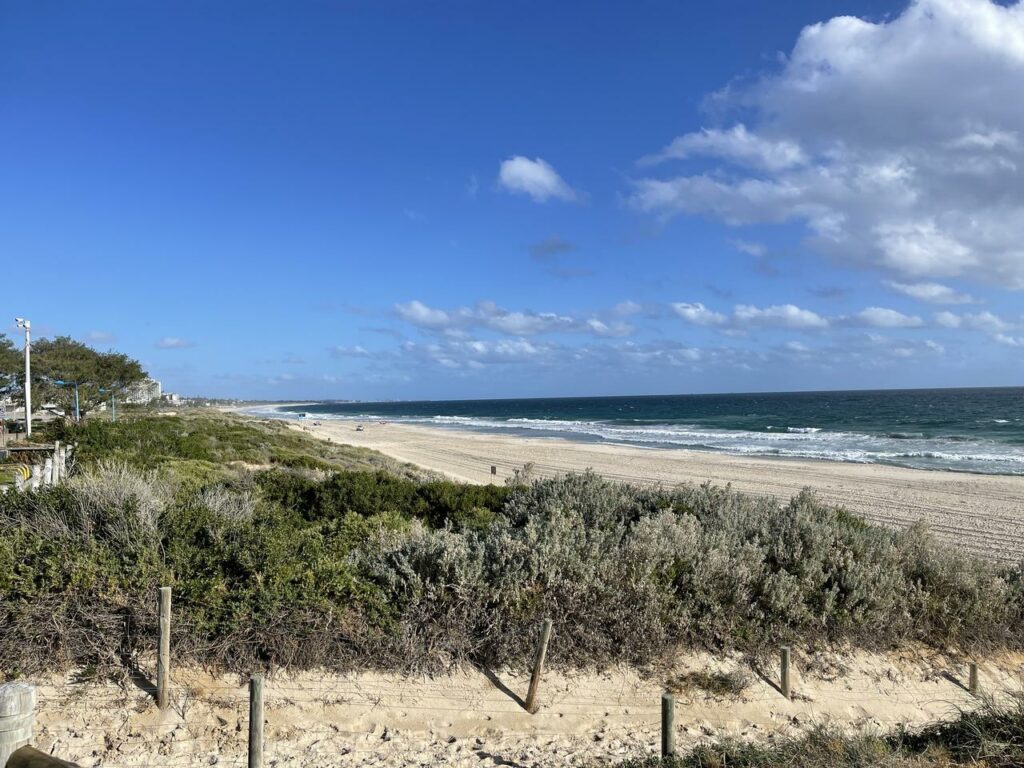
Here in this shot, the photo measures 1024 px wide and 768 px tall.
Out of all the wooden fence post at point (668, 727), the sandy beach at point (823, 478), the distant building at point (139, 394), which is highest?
the distant building at point (139, 394)

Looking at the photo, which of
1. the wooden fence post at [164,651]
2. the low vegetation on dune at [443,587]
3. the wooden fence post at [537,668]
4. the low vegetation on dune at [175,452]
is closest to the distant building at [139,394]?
the low vegetation on dune at [175,452]

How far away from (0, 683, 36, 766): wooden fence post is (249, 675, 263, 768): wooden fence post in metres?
1.99

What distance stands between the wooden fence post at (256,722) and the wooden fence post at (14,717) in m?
1.99

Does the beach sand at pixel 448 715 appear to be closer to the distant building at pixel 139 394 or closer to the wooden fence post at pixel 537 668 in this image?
the wooden fence post at pixel 537 668

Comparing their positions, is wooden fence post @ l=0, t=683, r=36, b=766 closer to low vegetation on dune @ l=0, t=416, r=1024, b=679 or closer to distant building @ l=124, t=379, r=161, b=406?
low vegetation on dune @ l=0, t=416, r=1024, b=679

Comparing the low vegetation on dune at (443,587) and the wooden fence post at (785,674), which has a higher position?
the low vegetation on dune at (443,587)

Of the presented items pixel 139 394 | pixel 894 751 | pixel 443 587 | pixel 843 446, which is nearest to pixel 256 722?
pixel 443 587

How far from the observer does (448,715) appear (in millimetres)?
5387

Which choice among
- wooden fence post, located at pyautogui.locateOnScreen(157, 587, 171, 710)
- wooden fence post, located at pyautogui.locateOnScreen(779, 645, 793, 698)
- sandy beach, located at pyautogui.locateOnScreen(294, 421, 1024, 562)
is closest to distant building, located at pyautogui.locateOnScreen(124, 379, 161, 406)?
sandy beach, located at pyautogui.locateOnScreen(294, 421, 1024, 562)

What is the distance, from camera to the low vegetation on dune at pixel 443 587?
536 cm

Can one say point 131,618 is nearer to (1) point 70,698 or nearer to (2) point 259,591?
(1) point 70,698

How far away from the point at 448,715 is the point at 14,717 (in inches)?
142

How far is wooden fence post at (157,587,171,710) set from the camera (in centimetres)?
496

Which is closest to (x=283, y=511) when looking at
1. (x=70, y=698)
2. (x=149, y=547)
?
(x=149, y=547)
